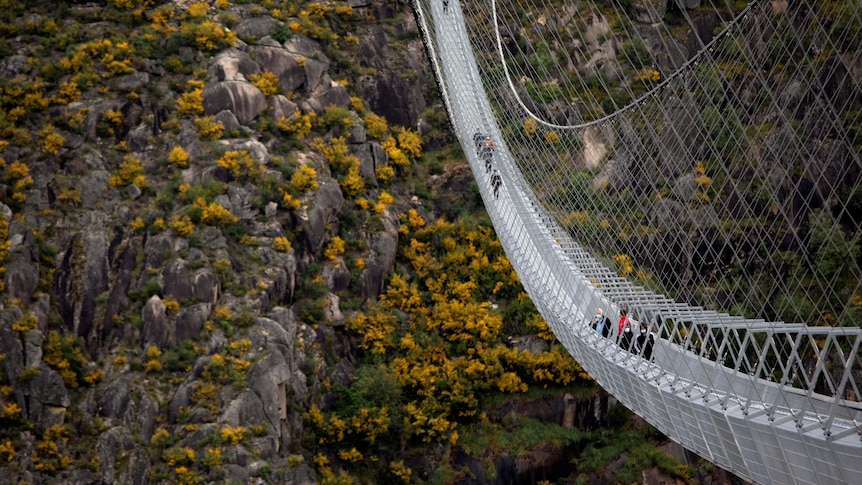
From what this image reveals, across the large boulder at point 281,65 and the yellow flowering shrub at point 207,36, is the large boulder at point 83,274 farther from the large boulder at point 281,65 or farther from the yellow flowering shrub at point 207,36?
the large boulder at point 281,65

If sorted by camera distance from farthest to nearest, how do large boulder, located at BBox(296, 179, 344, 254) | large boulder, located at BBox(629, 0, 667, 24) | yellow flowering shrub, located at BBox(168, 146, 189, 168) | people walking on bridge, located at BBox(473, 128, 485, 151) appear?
large boulder, located at BBox(629, 0, 667, 24) → large boulder, located at BBox(296, 179, 344, 254) → yellow flowering shrub, located at BBox(168, 146, 189, 168) → people walking on bridge, located at BBox(473, 128, 485, 151)

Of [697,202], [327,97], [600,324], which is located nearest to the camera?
[600,324]

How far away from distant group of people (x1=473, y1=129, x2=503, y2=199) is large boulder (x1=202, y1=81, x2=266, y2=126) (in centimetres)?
416

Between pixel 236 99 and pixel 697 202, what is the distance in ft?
26.4

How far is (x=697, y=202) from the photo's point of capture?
18.6 metres

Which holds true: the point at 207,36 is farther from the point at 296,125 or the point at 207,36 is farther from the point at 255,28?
the point at 296,125

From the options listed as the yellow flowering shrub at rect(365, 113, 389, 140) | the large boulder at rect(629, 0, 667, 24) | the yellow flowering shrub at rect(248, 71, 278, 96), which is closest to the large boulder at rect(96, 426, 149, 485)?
the yellow flowering shrub at rect(248, 71, 278, 96)

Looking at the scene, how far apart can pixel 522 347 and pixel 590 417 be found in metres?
1.56

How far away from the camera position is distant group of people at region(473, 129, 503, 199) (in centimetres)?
1592

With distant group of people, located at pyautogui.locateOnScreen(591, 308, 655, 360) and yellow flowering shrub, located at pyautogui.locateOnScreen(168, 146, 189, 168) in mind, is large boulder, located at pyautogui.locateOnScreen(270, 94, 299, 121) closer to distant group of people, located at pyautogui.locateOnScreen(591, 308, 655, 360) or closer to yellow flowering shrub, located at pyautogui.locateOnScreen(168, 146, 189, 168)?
yellow flowering shrub, located at pyautogui.locateOnScreen(168, 146, 189, 168)

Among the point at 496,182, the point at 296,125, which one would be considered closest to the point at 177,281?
the point at 296,125

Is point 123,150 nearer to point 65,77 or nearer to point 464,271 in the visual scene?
point 65,77

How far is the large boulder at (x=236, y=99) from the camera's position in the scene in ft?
61.4

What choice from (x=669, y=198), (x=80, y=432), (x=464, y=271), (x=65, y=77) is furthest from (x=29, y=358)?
(x=669, y=198)
